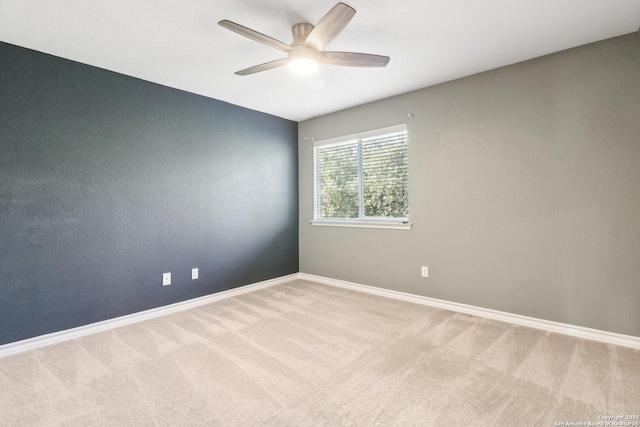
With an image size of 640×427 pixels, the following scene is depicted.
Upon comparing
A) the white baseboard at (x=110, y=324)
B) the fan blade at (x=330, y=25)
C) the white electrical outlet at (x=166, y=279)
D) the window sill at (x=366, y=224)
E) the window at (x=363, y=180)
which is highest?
the fan blade at (x=330, y=25)

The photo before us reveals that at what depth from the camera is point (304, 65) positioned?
6.95ft

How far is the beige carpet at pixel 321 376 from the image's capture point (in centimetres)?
155

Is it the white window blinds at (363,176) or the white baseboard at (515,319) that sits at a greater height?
the white window blinds at (363,176)

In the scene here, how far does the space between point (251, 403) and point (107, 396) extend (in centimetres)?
83

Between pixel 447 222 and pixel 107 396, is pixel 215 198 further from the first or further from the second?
pixel 447 222

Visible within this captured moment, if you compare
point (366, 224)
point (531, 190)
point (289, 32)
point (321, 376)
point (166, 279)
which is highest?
point (289, 32)

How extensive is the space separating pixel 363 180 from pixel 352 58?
1925mm

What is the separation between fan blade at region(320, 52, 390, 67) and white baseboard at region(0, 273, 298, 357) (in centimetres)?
273

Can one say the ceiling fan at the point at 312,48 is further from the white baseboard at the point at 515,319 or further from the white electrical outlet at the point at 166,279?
the white baseboard at the point at 515,319

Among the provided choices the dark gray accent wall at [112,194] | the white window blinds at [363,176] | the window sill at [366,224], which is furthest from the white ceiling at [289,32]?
the window sill at [366,224]

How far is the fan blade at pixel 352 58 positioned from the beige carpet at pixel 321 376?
206cm

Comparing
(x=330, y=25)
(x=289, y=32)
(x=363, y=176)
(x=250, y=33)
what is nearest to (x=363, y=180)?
(x=363, y=176)

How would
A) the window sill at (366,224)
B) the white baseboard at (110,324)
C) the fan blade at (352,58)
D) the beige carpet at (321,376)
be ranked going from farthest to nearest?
1. the window sill at (366,224)
2. the white baseboard at (110,324)
3. the fan blade at (352,58)
4. the beige carpet at (321,376)

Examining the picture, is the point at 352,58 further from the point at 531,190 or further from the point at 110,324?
the point at 110,324
